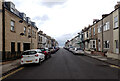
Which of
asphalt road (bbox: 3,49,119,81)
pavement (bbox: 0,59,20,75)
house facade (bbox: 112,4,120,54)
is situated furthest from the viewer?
house facade (bbox: 112,4,120,54)

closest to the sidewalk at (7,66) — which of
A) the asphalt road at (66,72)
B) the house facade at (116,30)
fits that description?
the asphalt road at (66,72)

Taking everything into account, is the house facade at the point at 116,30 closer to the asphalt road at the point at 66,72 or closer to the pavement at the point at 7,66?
the asphalt road at the point at 66,72

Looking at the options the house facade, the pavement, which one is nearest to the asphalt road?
the pavement

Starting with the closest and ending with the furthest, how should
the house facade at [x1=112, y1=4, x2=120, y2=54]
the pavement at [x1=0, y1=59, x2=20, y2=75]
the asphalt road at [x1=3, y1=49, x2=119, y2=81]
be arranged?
the asphalt road at [x1=3, y1=49, x2=119, y2=81]
the pavement at [x1=0, y1=59, x2=20, y2=75]
the house facade at [x1=112, y1=4, x2=120, y2=54]

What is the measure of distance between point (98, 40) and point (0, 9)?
754 inches

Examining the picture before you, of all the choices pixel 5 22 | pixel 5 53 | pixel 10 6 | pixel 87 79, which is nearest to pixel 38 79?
pixel 87 79

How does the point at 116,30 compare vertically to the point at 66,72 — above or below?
above

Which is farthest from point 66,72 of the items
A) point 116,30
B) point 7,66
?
point 116,30

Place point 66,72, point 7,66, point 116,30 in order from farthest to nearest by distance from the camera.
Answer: point 116,30
point 7,66
point 66,72

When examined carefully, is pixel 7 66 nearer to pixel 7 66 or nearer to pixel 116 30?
pixel 7 66

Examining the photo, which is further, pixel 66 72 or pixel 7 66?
pixel 7 66

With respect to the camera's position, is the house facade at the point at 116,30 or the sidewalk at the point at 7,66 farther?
the house facade at the point at 116,30

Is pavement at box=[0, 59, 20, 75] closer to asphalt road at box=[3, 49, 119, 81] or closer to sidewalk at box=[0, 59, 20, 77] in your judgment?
sidewalk at box=[0, 59, 20, 77]

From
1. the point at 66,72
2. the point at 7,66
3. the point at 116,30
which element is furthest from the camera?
the point at 116,30
